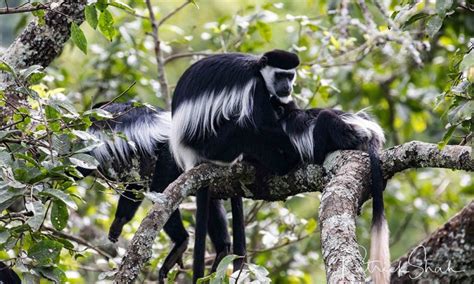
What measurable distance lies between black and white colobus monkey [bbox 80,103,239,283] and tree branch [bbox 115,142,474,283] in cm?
42

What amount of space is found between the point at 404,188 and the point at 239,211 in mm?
3125

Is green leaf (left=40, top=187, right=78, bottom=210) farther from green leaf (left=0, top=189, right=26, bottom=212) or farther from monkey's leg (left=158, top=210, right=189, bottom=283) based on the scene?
monkey's leg (left=158, top=210, right=189, bottom=283)

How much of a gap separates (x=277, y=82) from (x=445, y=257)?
1.07m

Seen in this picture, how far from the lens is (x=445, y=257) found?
252 centimetres

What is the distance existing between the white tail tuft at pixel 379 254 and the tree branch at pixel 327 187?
10 centimetres

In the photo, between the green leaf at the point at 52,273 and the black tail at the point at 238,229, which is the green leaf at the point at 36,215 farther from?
the black tail at the point at 238,229

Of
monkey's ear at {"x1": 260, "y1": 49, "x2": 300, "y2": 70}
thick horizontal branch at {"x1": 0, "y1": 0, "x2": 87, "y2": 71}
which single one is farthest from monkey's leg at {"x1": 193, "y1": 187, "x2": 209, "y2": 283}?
thick horizontal branch at {"x1": 0, "y1": 0, "x2": 87, "y2": 71}

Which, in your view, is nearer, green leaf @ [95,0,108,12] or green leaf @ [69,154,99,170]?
green leaf @ [69,154,99,170]

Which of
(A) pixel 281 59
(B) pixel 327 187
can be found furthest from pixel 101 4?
(A) pixel 281 59

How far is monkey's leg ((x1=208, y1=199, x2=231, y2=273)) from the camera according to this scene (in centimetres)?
322

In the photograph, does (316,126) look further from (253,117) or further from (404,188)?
(404,188)

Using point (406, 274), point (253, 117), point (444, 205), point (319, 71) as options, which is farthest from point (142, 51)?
point (406, 274)

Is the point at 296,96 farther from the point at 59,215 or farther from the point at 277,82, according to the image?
the point at 59,215

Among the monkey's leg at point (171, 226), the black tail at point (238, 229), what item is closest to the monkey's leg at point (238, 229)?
the black tail at point (238, 229)
